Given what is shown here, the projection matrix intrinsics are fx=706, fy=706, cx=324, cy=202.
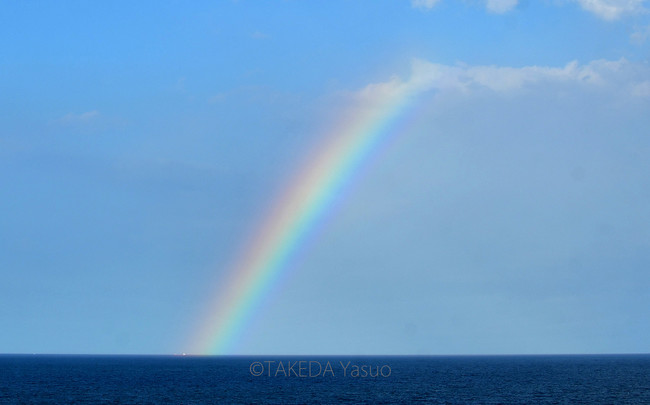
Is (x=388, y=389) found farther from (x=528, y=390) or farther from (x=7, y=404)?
(x=7, y=404)

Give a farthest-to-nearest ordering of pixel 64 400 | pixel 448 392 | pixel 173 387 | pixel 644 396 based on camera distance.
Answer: pixel 173 387
pixel 448 392
pixel 644 396
pixel 64 400

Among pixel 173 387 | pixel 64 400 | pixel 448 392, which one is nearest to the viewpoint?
pixel 64 400

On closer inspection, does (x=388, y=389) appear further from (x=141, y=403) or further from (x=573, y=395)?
(x=141, y=403)

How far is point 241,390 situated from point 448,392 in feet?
111

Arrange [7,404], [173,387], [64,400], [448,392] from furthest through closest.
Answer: [173,387] → [448,392] → [64,400] → [7,404]

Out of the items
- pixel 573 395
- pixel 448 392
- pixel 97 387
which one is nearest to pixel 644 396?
pixel 573 395

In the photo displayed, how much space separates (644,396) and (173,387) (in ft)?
252

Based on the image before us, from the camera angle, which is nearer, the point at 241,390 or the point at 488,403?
the point at 488,403

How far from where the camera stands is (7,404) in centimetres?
8875

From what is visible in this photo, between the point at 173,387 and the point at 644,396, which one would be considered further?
the point at 173,387

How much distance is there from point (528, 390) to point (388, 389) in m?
23.6

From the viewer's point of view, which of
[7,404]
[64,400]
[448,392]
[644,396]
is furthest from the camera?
[448,392]

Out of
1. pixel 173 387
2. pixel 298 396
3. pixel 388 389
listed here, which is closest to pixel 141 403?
pixel 298 396

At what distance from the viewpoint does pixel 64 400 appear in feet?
315
